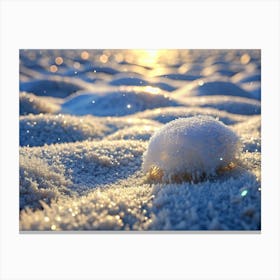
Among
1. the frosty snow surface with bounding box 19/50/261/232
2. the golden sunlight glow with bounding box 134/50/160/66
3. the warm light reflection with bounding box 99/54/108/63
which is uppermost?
the warm light reflection with bounding box 99/54/108/63

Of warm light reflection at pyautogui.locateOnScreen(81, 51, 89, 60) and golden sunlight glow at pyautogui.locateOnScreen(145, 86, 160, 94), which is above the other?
warm light reflection at pyautogui.locateOnScreen(81, 51, 89, 60)

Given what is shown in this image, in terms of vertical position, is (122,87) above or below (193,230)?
above

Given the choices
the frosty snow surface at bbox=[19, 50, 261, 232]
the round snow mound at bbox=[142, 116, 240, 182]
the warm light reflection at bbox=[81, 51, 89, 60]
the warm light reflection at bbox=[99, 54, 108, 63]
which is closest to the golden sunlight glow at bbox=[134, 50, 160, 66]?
the frosty snow surface at bbox=[19, 50, 261, 232]

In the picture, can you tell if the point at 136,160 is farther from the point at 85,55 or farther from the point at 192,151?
the point at 85,55

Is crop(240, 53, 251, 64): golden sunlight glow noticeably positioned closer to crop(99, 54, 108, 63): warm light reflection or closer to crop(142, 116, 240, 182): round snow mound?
crop(142, 116, 240, 182): round snow mound

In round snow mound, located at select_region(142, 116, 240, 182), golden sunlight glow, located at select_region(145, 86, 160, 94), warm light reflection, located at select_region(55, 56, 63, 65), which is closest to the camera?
round snow mound, located at select_region(142, 116, 240, 182)
